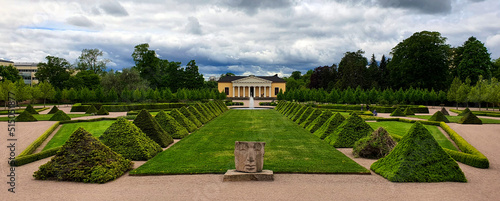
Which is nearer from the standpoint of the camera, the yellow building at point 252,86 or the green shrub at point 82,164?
the green shrub at point 82,164

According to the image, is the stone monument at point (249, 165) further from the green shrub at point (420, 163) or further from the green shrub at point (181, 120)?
the green shrub at point (181, 120)

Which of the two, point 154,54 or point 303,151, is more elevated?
point 154,54

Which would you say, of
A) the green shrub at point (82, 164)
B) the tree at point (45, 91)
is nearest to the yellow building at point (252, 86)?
the tree at point (45, 91)

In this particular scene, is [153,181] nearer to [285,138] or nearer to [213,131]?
[285,138]

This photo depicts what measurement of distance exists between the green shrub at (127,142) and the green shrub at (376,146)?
844 cm

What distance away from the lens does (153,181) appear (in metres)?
9.48

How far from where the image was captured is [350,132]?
1565 centimetres

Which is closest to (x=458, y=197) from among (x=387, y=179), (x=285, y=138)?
(x=387, y=179)

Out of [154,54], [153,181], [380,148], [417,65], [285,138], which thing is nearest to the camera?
[153,181]

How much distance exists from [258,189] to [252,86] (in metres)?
97.7

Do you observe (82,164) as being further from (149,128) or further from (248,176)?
(149,128)

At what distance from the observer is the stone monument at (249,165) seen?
9508mm

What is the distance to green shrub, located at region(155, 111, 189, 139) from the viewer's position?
705 inches

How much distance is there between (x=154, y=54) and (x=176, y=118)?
221 ft
